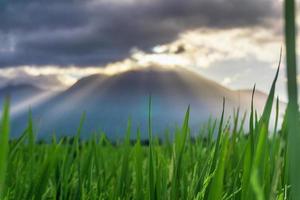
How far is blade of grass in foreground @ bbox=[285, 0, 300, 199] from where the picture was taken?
0.33m

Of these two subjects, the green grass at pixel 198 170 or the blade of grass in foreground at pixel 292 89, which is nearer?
the blade of grass in foreground at pixel 292 89

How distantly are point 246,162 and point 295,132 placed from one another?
0.35 m

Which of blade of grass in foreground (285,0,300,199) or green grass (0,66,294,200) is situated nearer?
blade of grass in foreground (285,0,300,199)

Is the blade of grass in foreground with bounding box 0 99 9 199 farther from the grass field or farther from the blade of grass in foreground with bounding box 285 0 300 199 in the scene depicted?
the blade of grass in foreground with bounding box 285 0 300 199

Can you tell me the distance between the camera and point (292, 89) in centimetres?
34

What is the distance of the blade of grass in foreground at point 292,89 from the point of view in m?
0.33

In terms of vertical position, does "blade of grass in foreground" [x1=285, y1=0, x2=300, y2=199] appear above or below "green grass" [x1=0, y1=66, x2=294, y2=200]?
above

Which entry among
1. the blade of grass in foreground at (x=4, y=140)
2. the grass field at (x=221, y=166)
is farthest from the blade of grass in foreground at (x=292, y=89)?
the blade of grass in foreground at (x=4, y=140)

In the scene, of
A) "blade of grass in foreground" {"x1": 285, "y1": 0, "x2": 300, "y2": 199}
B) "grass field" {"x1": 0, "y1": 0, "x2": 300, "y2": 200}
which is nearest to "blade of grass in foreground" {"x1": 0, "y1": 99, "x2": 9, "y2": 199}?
"grass field" {"x1": 0, "y1": 0, "x2": 300, "y2": 200}

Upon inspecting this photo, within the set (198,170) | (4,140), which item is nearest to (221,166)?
(4,140)

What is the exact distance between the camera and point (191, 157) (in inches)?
95.0

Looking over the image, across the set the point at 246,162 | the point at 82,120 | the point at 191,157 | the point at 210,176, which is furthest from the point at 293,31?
the point at 191,157

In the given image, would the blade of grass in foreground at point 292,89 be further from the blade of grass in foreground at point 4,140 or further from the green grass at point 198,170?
the blade of grass in foreground at point 4,140

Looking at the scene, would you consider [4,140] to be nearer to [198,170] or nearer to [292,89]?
[292,89]
